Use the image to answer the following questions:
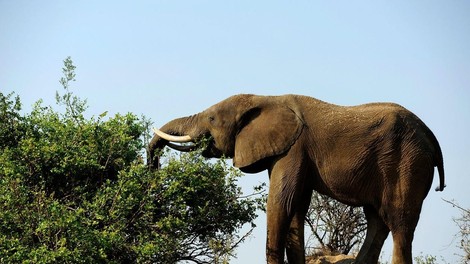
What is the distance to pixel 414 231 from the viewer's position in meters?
17.0

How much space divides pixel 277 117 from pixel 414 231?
293 centimetres

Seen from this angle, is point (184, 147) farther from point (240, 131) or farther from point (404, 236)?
point (404, 236)

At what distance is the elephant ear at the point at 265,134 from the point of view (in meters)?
17.6

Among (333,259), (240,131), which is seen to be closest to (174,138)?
(240,131)

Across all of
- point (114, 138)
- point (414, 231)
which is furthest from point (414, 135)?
point (114, 138)

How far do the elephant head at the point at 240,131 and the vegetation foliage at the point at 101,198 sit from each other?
14.2 inches

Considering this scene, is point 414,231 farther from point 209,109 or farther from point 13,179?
point 13,179

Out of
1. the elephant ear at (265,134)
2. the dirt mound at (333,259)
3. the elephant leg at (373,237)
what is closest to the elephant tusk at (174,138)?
the elephant ear at (265,134)

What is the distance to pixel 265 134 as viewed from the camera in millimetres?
17828

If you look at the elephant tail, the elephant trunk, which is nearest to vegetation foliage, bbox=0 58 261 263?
the elephant trunk

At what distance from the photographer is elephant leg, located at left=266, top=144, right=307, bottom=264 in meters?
17.3

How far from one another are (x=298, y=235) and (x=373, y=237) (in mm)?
1250

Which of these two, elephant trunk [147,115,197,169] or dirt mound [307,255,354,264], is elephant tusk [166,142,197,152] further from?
dirt mound [307,255,354,264]

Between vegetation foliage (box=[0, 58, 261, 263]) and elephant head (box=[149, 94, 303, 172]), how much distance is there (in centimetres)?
36
